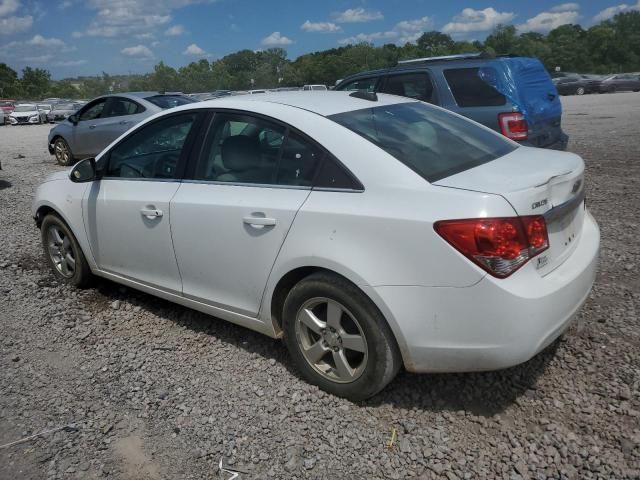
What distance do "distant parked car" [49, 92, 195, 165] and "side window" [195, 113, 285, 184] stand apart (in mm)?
7664

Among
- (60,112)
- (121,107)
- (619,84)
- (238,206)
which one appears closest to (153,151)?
(238,206)

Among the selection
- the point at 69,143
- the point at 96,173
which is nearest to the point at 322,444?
the point at 96,173

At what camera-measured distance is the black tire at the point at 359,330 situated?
2.73 m

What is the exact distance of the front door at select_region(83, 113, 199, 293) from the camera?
3.71m

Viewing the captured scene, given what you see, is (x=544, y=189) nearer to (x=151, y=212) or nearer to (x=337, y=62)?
(x=151, y=212)

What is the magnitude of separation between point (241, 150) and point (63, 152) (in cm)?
1109

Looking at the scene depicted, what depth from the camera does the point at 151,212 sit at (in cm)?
372

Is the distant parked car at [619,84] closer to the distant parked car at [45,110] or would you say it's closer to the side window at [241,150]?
the distant parked car at [45,110]

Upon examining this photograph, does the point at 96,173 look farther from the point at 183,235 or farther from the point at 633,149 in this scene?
the point at 633,149

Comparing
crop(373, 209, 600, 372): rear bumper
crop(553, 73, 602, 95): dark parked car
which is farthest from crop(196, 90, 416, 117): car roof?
crop(553, 73, 602, 95): dark parked car

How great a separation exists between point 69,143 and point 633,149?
39.2ft

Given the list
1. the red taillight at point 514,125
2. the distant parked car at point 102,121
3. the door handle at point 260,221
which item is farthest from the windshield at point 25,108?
the door handle at point 260,221

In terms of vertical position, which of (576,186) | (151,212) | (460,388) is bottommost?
(460,388)

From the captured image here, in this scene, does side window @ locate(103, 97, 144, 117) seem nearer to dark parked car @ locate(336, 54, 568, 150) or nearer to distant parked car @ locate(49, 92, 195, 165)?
distant parked car @ locate(49, 92, 195, 165)
